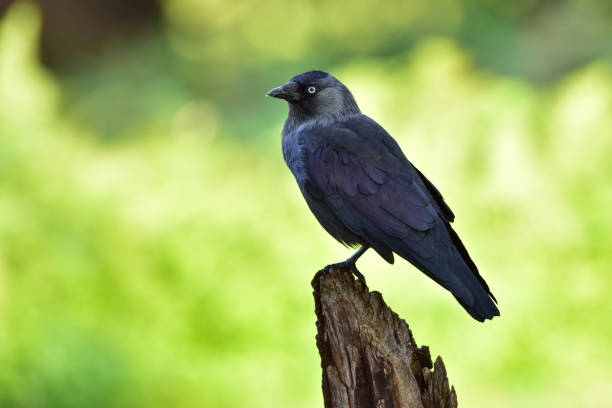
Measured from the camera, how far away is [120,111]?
22.2 feet

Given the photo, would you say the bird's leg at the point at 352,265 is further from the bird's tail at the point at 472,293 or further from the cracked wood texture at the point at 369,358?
the bird's tail at the point at 472,293

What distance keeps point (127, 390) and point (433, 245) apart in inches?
132

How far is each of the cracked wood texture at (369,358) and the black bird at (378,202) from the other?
0.28m

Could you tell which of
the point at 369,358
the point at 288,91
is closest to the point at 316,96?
the point at 288,91

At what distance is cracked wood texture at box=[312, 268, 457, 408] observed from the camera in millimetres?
2736

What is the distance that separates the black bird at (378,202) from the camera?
120 inches

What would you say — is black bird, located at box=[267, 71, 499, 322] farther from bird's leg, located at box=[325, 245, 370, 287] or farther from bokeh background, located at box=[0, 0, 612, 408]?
bokeh background, located at box=[0, 0, 612, 408]

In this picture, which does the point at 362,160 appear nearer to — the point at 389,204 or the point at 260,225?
the point at 389,204

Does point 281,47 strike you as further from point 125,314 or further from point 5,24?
point 125,314

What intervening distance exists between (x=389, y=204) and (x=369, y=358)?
677mm

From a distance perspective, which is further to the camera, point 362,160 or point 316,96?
point 316,96

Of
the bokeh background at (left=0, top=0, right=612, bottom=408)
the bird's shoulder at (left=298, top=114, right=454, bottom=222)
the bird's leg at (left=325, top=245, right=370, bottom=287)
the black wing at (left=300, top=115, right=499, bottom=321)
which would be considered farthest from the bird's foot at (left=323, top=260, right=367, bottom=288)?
the bokeh background at (left=0, top=0, right=612, bottom=408)

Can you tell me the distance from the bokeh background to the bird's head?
2.34m

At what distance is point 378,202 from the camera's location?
3.17 m
